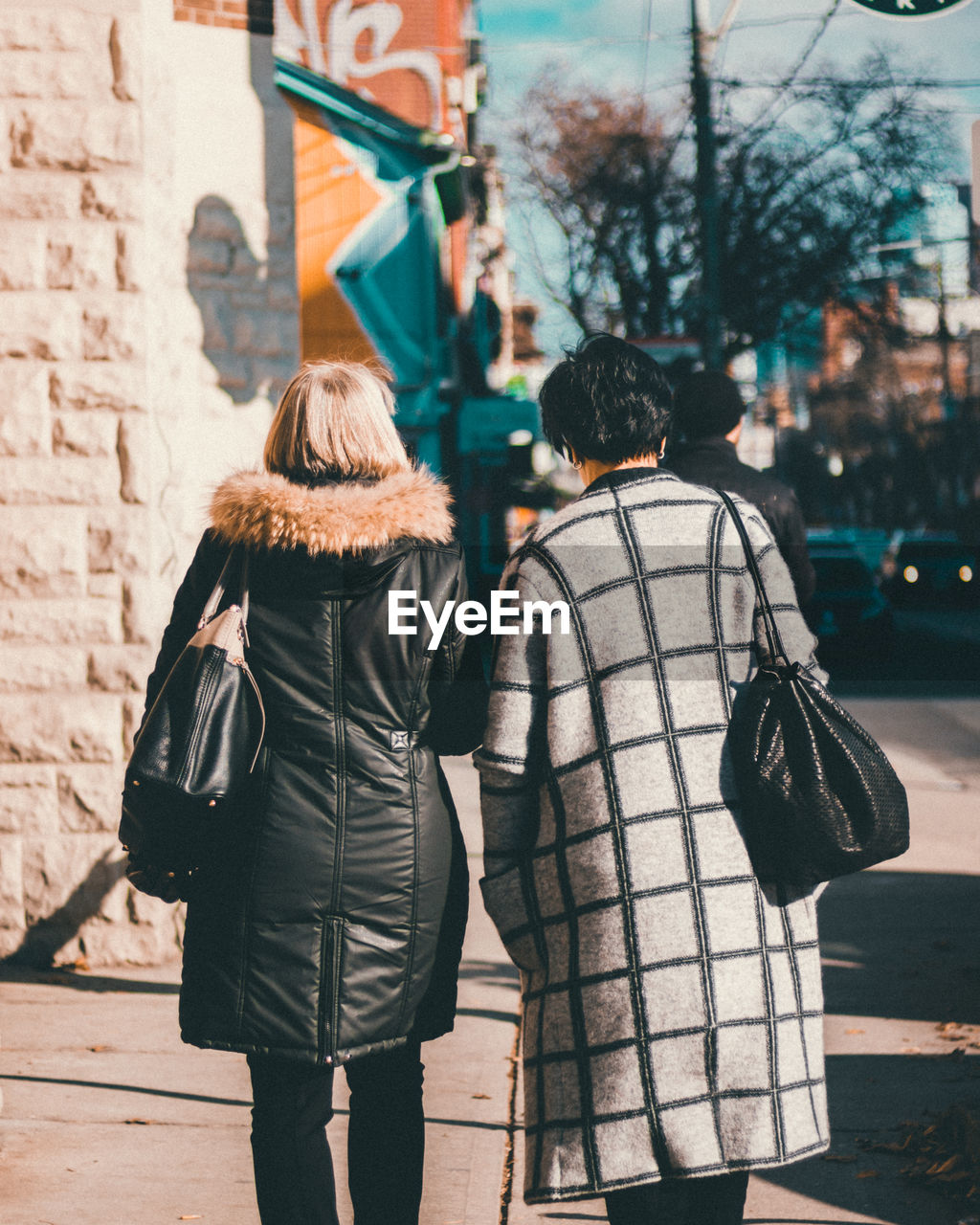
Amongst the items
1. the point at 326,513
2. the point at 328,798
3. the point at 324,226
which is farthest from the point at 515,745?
the point at 324,226

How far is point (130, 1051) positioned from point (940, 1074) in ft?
8.18

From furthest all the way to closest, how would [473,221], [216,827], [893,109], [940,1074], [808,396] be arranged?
[808,396]
[473,221]
[893,109]
[940,1074]
[216,827]

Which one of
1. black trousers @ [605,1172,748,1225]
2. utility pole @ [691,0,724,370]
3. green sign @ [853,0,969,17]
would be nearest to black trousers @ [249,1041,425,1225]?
black trousers @ [605,1172,748,1225]

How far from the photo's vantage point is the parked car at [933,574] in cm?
3216

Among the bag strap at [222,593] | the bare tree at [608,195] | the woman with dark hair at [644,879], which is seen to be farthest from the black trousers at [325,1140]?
the bare tree at [608,195]

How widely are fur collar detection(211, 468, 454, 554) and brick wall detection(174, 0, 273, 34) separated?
13.9ft

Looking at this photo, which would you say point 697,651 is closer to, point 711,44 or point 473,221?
point 711,44

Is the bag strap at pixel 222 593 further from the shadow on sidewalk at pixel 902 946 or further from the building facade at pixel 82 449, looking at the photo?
the shadow on sidewalk at pixel 902 946

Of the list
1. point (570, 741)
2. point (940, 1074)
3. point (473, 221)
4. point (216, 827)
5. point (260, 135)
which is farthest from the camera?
point (473, 221)

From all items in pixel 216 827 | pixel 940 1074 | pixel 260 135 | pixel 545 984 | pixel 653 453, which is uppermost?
pixel 260 135

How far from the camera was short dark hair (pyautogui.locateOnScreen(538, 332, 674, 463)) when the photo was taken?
252 centimetres

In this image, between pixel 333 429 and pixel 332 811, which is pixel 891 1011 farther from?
pixel 333 429

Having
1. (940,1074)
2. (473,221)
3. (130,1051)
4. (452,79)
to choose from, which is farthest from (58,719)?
(473,221)

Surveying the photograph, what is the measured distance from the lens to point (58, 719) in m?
5.25
